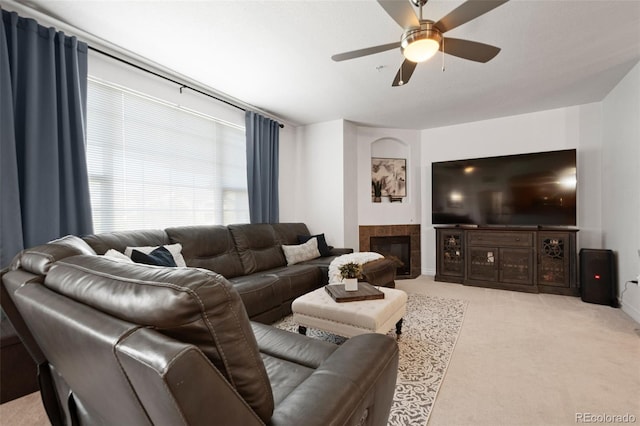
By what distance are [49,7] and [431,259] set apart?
5377 mm

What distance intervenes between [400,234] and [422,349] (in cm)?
279

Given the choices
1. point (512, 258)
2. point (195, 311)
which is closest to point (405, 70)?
point (195, 311)

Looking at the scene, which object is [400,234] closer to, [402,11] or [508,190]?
[508,190]

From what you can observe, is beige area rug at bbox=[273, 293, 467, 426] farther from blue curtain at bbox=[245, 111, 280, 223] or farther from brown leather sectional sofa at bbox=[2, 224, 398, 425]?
blue curtain at bbox=[245, 111, 280, 223]

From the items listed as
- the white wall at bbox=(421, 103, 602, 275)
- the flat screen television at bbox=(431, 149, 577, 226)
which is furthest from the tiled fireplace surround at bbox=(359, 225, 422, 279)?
the flat screen television at bbox=(431, 149, 577, 226)

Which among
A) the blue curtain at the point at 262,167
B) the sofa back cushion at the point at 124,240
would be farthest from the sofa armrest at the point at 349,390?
the blue curtain at the point at 262,167

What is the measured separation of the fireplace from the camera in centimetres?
489

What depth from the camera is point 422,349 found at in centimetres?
229

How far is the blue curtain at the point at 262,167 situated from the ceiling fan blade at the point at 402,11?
8.62 ft

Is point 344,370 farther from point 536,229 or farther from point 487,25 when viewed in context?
point 536,229

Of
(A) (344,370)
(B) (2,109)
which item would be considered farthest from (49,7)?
(A) (344,370)

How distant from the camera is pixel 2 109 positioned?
1.88m

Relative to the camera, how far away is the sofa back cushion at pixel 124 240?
220 centimetres

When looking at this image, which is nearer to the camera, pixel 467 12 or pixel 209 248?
pixel 467 12
